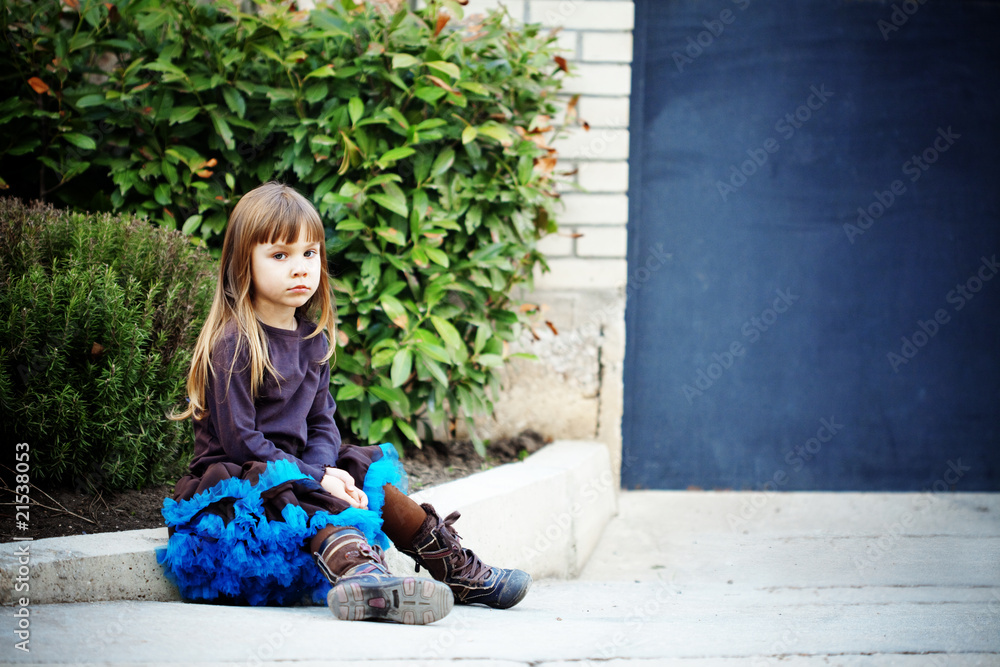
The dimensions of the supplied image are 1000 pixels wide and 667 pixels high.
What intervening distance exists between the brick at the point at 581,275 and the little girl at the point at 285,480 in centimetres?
158

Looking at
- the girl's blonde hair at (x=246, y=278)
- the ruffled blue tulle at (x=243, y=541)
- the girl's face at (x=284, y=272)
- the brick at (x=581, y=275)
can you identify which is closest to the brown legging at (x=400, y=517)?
the ruffled blue tulle at (x=243, y=541)

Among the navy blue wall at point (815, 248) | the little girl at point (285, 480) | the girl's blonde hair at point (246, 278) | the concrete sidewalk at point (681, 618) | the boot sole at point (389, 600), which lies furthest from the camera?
the navy blue wall at point (815, 248)

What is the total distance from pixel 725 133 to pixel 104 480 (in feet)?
10.5

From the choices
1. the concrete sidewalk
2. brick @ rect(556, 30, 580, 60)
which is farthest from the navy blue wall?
the concrete sidewalk

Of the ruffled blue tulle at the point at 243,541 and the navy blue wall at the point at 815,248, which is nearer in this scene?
the ruffled blue tulle at the point at 243,541

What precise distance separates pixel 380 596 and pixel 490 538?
87cm

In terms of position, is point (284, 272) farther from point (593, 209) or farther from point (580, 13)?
point (580, 13)

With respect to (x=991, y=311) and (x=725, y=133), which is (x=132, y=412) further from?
(x=991, y=311)

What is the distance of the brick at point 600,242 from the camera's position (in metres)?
3.71

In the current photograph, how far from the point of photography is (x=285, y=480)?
193cm

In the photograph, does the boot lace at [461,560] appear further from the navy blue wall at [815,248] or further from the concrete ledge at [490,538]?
the navy blue wall at [815,248]

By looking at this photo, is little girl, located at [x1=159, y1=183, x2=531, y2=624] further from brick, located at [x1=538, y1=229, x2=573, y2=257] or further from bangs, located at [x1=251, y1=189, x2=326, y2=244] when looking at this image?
brick, located at [x1=538, y1=229, x2=573, y2=257]

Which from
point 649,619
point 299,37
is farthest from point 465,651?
point 299,37

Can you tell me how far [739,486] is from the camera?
4.12 metres
